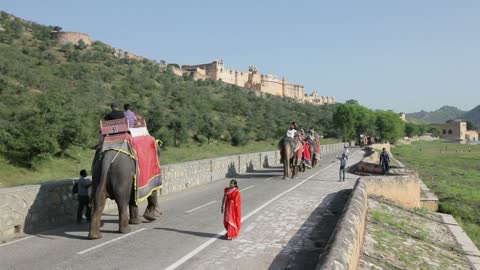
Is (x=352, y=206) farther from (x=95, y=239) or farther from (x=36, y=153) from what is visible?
(x=36, y=153)

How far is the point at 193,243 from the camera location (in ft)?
29.8

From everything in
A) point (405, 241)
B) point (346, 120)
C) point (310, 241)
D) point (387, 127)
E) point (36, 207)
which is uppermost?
point (346, 120)

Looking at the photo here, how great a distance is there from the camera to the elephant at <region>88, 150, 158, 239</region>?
9.19 meters

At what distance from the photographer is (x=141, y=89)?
217 feet

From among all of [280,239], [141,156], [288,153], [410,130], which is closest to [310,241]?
[280,239]

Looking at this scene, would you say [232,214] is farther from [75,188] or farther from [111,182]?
[75,188]

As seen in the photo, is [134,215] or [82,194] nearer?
[134,215]

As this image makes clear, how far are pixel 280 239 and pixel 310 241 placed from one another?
0.62 m

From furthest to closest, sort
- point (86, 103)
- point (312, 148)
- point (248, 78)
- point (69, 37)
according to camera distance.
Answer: point (248, 78) → point (69, 37) → point (86, 103) → point (312, 148)

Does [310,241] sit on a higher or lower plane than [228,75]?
lower

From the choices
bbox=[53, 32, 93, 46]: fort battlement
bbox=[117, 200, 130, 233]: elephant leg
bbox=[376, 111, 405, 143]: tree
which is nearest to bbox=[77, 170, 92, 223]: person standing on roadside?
bbox=[117, 200, 130, 233]: elephant leg

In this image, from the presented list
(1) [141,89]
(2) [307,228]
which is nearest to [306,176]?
(2) [307,228]

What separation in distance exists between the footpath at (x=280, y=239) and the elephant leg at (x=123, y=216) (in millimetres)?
2037

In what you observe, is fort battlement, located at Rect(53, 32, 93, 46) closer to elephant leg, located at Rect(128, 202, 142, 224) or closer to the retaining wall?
the retaining wall
